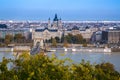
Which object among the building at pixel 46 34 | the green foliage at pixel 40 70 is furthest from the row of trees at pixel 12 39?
the green foliage at pixel 40 70

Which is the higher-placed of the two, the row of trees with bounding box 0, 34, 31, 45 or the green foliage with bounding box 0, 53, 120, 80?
the green foliage with bounding box 0, 53, 120, 80

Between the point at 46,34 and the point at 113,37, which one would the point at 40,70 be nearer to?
the point at 113,37

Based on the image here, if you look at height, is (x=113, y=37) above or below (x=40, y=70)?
below

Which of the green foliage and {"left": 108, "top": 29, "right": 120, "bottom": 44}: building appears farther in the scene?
{"left": 108, "top": 29, "right": 120, "bottom": 44}: building

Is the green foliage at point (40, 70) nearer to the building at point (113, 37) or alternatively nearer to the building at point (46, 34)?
the building at point (113, 37)

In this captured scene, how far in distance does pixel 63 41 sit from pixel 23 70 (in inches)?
884

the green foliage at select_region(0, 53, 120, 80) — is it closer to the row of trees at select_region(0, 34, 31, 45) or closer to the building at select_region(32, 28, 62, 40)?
the row of trees at select_region(0, 34, 31, 45)

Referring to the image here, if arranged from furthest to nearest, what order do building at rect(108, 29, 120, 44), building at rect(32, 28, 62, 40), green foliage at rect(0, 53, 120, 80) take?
building at rect(32, 28, 62, 40), building at rect(108, 29, 120, 44), green foliage at rect(0, 53, 120, 80)

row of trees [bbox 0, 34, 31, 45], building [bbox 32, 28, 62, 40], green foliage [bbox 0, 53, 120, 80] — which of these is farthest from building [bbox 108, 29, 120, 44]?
green foliage [bbox 0, 53, 120, 80]

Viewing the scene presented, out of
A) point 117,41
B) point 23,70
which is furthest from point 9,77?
point 117,41

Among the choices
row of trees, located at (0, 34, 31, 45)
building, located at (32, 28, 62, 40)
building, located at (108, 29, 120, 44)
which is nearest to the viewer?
row of trees, located at (0, 34, 31, 45)

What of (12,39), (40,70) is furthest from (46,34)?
(40,70)

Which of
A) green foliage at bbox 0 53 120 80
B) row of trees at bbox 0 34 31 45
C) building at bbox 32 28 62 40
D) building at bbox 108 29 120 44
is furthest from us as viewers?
building at bbox 32 28 62 40

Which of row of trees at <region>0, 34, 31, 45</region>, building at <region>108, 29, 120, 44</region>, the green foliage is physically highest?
the green foliage
